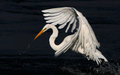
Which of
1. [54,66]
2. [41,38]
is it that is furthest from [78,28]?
[41,38]

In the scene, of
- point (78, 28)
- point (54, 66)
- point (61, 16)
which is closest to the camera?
point (78, 28)

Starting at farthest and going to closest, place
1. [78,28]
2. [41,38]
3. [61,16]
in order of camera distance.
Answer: [41,38] → [61,16] → [78,28]

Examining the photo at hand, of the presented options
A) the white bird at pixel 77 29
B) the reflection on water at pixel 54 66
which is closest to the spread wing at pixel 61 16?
the white bird at pixel 77 29

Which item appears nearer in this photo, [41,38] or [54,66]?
[54,66]

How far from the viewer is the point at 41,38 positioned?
15.1m

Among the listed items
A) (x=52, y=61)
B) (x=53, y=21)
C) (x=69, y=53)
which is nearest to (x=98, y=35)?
(x=69, y=53)

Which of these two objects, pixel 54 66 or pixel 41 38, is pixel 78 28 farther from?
pixel 41 38

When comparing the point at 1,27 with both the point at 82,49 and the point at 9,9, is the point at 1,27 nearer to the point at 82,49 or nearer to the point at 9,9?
the point at 9,9

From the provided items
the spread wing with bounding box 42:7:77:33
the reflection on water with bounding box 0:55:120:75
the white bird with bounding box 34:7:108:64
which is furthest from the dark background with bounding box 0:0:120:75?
the spread wing with bounding box 42:7:77:33

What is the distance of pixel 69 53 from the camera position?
13.6 m

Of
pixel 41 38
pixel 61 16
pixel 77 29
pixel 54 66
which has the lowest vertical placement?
pixel 54 66

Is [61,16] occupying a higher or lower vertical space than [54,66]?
higher

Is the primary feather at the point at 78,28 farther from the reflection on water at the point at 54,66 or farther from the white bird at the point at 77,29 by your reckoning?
the reflection on water at the point at 54,66

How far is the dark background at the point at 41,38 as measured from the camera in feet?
40.6
